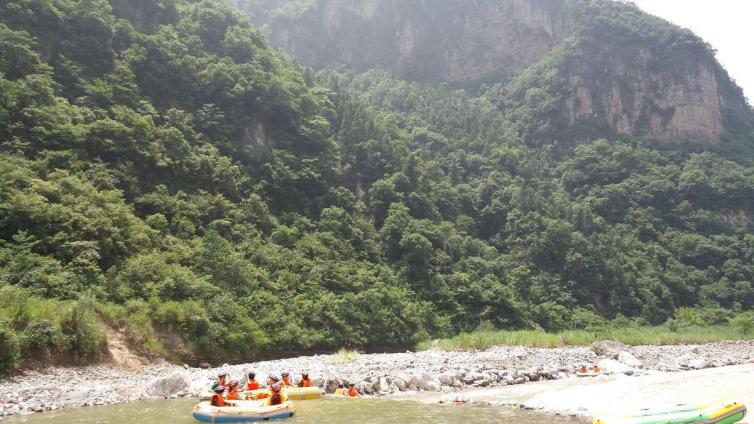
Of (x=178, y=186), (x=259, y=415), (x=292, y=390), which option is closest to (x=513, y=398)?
(x=292, y=390)

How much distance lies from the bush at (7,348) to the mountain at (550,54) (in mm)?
86348

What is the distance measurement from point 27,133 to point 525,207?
52754mm

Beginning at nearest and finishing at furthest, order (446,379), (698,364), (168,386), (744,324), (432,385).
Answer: (168,386), (432,385), (446,379), (698,364), (744,324)

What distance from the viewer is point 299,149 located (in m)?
52.8

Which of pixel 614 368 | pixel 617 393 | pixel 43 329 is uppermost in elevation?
pixel 43 329

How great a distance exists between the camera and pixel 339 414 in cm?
1448

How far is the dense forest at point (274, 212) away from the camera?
26234mm

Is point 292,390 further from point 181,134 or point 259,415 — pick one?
point 181,134

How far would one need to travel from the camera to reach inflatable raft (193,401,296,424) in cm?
1355

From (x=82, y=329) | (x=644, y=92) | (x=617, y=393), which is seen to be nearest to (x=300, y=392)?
(x=82, y=329)

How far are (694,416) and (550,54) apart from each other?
109 metres

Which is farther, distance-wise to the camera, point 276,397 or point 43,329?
point 43,329

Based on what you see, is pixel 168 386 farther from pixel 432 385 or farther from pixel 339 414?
pixel 432 385

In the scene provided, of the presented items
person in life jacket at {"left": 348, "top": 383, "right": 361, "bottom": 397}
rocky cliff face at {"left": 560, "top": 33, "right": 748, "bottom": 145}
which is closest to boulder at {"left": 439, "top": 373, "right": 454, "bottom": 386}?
person in life jacket at {"left": 348, "top": 383, "right": 361, "bottom": 397}
